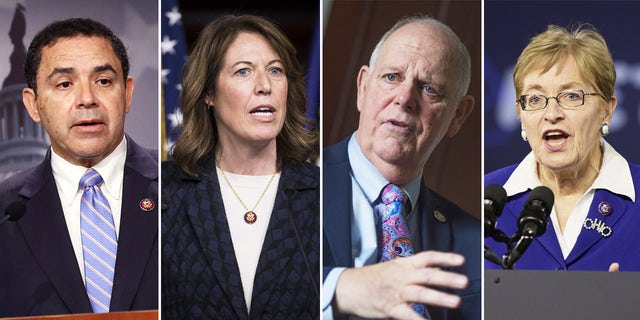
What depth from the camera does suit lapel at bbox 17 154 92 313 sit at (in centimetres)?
549

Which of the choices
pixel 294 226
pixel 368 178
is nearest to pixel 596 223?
pixel 368 178

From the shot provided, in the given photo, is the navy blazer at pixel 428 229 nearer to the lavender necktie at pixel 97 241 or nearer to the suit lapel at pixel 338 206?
the suit lapel at pixel 338 206

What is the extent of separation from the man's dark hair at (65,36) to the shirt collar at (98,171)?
0.44m

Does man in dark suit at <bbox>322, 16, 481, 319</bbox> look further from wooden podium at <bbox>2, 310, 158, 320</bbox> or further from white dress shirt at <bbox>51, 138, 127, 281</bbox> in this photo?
white dress shirt at <bbox>51, 138, 127, 281</bbox>

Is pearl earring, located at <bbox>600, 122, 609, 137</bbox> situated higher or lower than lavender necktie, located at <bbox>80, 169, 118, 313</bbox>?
higher

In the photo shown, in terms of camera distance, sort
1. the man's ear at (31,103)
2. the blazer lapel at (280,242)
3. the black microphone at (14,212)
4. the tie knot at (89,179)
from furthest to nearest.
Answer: the blazer lapel at (280,242) → the tie knot at (89,179) → the man's ear at (31,103) → the black microphone at (14,212)

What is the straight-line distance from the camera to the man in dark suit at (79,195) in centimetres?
548

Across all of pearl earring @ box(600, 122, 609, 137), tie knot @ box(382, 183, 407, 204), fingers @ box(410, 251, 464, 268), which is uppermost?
pearl earring @ box(600, 122, 609, 137)

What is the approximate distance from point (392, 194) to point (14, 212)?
2260mm

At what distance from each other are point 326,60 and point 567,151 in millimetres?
1592

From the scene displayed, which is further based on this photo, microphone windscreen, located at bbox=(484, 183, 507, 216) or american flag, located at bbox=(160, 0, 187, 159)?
american flag, located at bbox=(160, 0, 187, 159)

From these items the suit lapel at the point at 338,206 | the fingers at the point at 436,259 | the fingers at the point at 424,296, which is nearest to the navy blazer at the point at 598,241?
the fingers at the point at 436,259

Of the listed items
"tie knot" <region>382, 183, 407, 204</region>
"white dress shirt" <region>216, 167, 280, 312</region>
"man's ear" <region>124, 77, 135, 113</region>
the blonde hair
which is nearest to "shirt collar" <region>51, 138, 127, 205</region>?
"man's ear" <region>124, 77, 135, 113</region>

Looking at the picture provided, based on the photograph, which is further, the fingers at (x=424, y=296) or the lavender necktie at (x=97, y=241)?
the fingers at (x=424, y=296)
